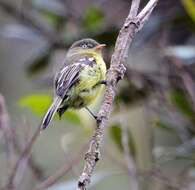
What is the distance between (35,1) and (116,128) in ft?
4.48

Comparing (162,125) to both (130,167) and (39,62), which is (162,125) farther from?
(39,62)

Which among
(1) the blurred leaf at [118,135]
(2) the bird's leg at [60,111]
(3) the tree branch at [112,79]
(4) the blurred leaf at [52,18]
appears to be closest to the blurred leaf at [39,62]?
(4) the blurred leaf at [52,18]

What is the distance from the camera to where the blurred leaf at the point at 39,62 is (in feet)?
15.8

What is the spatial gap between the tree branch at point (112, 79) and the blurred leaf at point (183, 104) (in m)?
1.56

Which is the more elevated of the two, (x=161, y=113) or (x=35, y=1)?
(x=35, y=1)

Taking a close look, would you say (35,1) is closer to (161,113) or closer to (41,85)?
(41,85)

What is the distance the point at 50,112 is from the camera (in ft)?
9.36

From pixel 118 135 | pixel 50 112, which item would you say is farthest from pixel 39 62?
pixel 50 112

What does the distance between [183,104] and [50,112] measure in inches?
51.8

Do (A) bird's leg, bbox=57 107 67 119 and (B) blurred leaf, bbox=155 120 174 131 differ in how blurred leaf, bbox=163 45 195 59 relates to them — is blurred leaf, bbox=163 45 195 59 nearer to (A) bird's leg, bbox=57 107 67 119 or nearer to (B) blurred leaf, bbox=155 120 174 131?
(B) blurred leaf, bbox=155 120 174 131

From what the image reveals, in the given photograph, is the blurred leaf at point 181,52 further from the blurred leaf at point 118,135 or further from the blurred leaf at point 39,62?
the blurred leaf at point 39,62

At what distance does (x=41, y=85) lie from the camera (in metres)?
4.71

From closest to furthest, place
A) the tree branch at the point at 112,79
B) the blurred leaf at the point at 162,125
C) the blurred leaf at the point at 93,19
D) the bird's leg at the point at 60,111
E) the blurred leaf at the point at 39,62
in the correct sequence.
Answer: the tree branch at the point at 112,79 → the bird's leg at the point at 60,111 → the blurred leaf at the point at 162,125 → the blurred leaf at the point at 93,19 → the blurred leaf at the point at 39,62

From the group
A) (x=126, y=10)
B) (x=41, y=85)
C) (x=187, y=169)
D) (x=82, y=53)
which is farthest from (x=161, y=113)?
(x=126, y=10)
